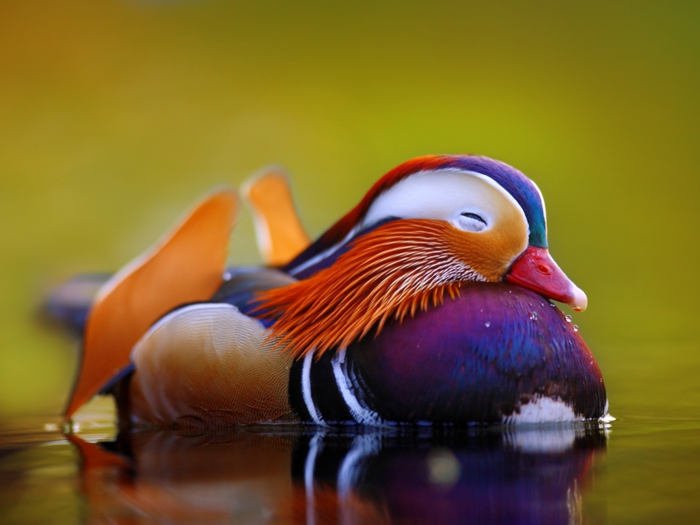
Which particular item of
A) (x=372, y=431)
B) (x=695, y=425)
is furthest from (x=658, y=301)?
(x=372, y=431)

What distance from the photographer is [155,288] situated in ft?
9.84

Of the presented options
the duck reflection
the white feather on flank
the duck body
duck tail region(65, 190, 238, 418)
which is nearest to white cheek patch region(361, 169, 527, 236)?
the duck body

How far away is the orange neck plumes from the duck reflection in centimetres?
27

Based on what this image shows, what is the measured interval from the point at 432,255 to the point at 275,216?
1712 millimetres

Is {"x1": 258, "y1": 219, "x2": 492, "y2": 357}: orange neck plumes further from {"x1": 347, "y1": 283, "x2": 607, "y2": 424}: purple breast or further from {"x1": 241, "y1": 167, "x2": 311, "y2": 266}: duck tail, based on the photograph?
{"x1": 241, "y1": 167, "x2": 311, "y2": 266}: duck tail

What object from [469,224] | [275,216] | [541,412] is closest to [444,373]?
[541,412]

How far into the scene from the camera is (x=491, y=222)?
226 cm

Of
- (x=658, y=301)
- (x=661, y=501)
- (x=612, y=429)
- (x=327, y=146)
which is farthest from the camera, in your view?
(x=327, y=146)

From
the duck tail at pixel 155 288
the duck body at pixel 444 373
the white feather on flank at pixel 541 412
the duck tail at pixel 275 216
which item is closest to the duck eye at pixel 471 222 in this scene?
the duck body at pixel 444 373

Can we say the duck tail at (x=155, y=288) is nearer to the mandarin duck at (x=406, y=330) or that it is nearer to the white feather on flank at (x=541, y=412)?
the mandarin duck at (x=406, y=330)

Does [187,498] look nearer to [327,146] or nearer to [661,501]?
[661,501]

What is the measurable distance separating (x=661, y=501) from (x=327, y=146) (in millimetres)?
6621

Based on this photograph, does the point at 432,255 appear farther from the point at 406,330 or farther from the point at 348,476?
the point at 348,476

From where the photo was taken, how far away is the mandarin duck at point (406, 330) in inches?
83.0
